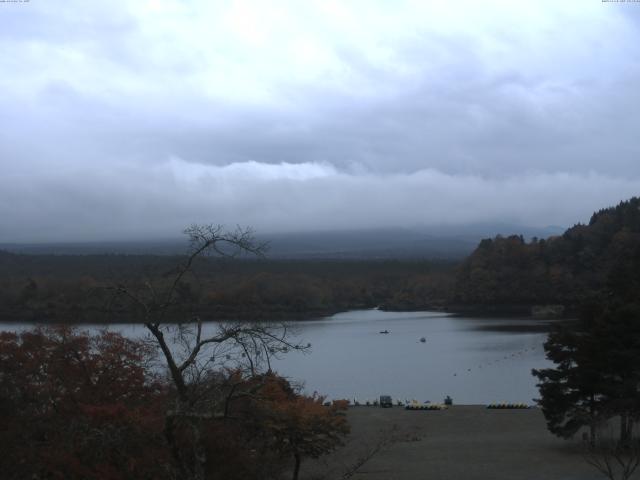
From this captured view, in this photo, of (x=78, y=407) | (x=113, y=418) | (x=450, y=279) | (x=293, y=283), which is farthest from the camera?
(x=450, y=279)

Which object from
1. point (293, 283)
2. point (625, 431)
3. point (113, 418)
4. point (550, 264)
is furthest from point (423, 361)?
point (550, 264)

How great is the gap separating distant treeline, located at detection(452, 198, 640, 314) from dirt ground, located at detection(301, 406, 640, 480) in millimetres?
48998

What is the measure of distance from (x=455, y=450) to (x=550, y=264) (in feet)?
202

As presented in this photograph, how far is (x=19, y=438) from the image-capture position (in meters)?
8.02

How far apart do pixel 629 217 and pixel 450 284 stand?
64.5 feet

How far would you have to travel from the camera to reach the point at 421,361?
38.3m

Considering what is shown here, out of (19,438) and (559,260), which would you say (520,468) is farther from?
(559,260)

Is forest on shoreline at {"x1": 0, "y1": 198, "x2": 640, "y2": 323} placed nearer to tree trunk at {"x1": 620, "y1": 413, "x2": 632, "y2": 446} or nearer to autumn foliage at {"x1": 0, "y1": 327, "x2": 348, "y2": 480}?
tree trunk at {"x1": 620, "y1": 413, "x2": 632, "y2": 446}

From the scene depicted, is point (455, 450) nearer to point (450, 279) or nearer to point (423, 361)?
point (423, 361)

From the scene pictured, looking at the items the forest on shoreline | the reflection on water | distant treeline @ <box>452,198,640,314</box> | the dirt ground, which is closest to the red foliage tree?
the dirt ground

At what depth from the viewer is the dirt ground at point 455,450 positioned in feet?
44.8

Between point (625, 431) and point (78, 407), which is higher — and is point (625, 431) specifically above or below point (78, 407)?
below

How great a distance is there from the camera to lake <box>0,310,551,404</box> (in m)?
28.5

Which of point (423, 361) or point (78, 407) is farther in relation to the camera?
point (423, 361)
